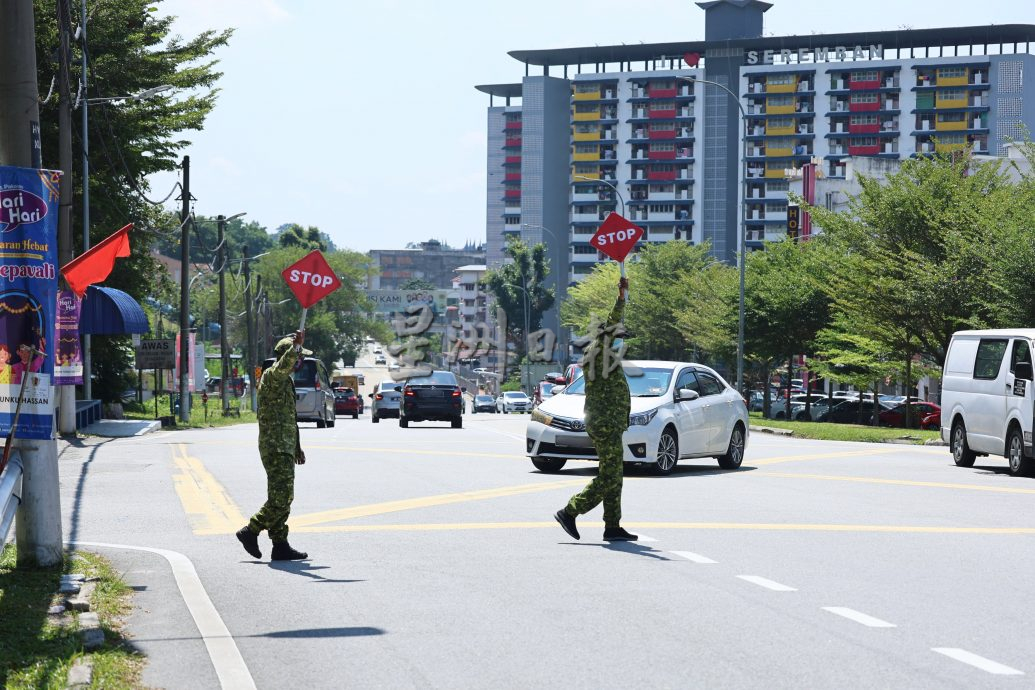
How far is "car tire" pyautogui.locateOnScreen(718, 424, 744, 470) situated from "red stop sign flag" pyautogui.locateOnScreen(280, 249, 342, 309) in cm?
675

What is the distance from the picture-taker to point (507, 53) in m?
153

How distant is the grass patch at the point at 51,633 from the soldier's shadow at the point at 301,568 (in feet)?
3.87

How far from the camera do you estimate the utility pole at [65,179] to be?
2605cm

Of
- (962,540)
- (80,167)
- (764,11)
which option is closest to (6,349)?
(962,540)

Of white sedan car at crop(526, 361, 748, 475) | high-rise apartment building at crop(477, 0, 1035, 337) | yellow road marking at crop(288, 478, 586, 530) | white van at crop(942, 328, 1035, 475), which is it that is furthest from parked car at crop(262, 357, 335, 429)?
high-rise apartment building at crop(477, 0, 1035, 337)

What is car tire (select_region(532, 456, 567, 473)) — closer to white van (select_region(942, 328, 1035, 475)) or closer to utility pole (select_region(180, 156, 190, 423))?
white van (select_region(942, 328, 1035, 475))

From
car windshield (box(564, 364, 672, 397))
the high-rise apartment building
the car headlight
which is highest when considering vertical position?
the high-rise apartment building

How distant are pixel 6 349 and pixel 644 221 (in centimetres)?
13997

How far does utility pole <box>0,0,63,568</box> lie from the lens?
9.79 metres

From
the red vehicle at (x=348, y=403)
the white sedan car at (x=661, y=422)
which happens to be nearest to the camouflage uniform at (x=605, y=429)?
the white sedan car at (x=661, y=422)

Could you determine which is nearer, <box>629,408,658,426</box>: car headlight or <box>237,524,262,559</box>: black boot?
<box>237,524,262,559</box>: black boot

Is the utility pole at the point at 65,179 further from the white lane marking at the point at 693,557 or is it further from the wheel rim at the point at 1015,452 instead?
the white lane marking at the point at 693,557

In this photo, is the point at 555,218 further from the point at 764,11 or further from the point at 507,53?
the point at 764,11

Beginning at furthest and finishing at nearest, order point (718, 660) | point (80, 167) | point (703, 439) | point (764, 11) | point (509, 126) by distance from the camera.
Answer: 1. point (509, 126)
2. point (764, 11)
3. point (80, 167)
4. point (703, 439)
5. point (718, 660)
